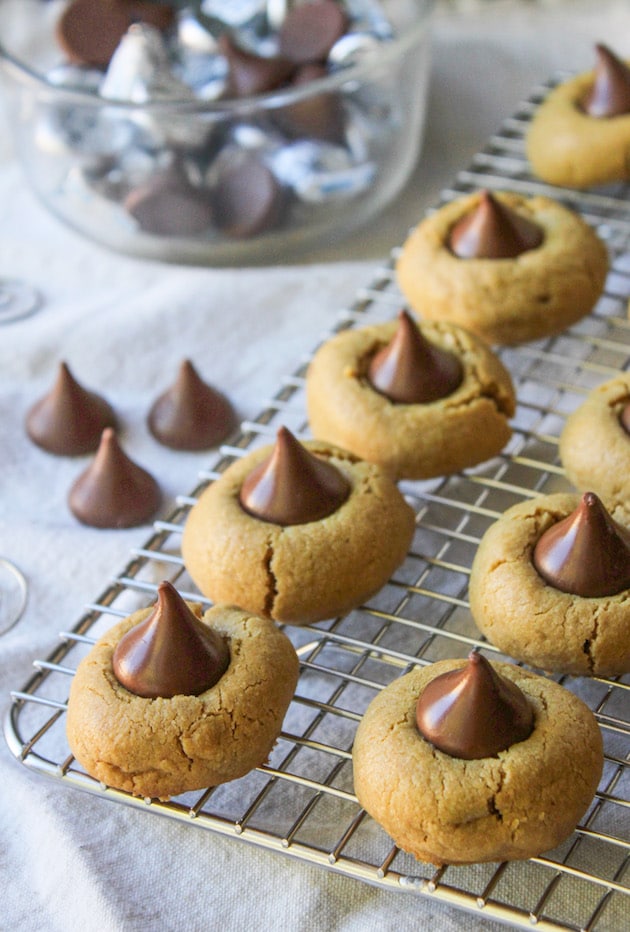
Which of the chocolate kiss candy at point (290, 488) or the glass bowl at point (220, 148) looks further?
the glass bowl at point (220, 148)

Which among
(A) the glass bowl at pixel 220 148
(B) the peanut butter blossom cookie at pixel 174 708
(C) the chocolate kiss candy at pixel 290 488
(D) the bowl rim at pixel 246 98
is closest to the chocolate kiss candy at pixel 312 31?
(A) the glass bowl at pixel 220 148

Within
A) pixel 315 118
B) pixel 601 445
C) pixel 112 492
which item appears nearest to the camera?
pixel 601 445

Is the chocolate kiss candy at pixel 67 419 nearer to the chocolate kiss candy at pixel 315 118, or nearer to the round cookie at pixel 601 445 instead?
the chocolate kiss candy at pixel 315 118

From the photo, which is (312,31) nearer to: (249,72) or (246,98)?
(249,72)

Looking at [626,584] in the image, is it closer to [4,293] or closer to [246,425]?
[246,425]

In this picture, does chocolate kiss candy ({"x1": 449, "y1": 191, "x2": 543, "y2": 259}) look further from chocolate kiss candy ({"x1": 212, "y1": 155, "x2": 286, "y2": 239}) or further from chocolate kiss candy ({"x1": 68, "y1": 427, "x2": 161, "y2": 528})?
chocolate kiss candy ({"x1": 68, "y1": 427, "x2": 161, "y2": 528})

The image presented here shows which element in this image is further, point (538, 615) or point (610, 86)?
point (610, 86)

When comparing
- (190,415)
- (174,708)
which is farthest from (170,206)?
(174,708)

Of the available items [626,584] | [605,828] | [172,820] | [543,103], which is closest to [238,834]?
[172,820]
